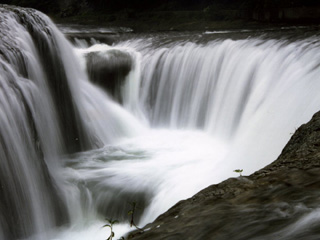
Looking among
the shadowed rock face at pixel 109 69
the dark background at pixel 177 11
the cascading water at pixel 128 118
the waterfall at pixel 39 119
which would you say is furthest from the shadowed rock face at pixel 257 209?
the dark background at pixel 177 11

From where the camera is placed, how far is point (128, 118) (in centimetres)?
844

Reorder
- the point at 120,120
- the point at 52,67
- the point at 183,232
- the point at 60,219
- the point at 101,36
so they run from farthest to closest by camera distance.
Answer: the point at 101,36, the point at 120,120, the point at 52,67, the point at 60,219, the point at 183,232

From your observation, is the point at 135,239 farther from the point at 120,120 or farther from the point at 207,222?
the point at 120,120

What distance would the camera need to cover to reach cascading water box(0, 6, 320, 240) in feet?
17.0

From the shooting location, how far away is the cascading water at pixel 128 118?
17.0 ft

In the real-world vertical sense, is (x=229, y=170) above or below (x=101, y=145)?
above

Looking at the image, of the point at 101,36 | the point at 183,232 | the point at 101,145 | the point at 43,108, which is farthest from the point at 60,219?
the point at 101,36

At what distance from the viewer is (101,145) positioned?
7344mm

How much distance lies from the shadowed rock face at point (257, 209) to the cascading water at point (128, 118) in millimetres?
2441

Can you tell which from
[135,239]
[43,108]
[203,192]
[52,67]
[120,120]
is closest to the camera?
[135,239]

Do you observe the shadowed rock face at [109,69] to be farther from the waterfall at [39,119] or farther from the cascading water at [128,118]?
the waterfall at [39,119]

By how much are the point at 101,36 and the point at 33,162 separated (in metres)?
5.98

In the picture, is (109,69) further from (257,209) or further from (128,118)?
(257,209)

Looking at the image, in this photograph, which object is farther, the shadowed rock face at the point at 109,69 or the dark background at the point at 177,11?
the dark background at the point at 177,11
